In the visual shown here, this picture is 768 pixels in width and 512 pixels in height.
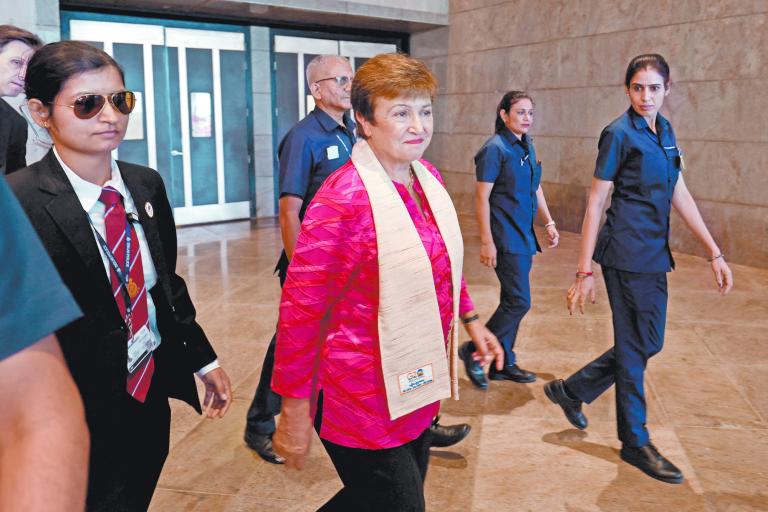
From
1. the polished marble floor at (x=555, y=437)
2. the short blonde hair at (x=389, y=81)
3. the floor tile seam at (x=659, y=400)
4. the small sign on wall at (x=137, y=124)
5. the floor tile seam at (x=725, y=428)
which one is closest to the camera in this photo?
the short blonde hair at (x=389, y=81)

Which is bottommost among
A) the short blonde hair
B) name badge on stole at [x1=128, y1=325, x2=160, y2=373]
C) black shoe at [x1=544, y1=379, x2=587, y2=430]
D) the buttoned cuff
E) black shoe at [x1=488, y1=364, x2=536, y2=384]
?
black shoe at [x1=488, y1=364, x2=536, y2=384]

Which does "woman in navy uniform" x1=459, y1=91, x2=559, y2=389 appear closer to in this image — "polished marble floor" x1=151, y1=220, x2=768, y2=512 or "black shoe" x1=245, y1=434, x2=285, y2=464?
"polished marble floor" x1=151, y1=220, x2=768, y2=512

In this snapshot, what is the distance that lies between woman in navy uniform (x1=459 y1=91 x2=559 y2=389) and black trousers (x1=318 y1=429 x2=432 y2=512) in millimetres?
2581

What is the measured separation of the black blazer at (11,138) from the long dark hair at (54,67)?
1.52 meters

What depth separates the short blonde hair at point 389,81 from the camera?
2250mm

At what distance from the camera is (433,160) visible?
1377cm

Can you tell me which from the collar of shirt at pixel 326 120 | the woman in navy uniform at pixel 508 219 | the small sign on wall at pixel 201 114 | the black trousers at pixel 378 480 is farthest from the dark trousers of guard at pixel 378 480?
the small sign on wall at pixel 201 114

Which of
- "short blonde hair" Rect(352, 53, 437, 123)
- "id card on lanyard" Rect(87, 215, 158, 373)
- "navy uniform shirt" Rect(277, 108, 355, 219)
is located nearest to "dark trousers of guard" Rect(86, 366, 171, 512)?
"id card on lanyard" Rect(87, 215, 158, 373)

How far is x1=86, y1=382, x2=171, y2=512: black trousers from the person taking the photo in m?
1.96

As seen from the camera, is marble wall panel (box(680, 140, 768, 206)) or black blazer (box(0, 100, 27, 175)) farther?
marble wall panel (box(680, 140, 768, 206))

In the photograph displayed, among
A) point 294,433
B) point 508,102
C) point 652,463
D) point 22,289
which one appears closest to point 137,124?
point 508,102

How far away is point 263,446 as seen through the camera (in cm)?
376

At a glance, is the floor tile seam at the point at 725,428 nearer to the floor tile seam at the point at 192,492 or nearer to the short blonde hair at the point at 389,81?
the floor tile seam at the point at 192,492

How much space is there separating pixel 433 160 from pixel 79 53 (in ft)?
38.9
